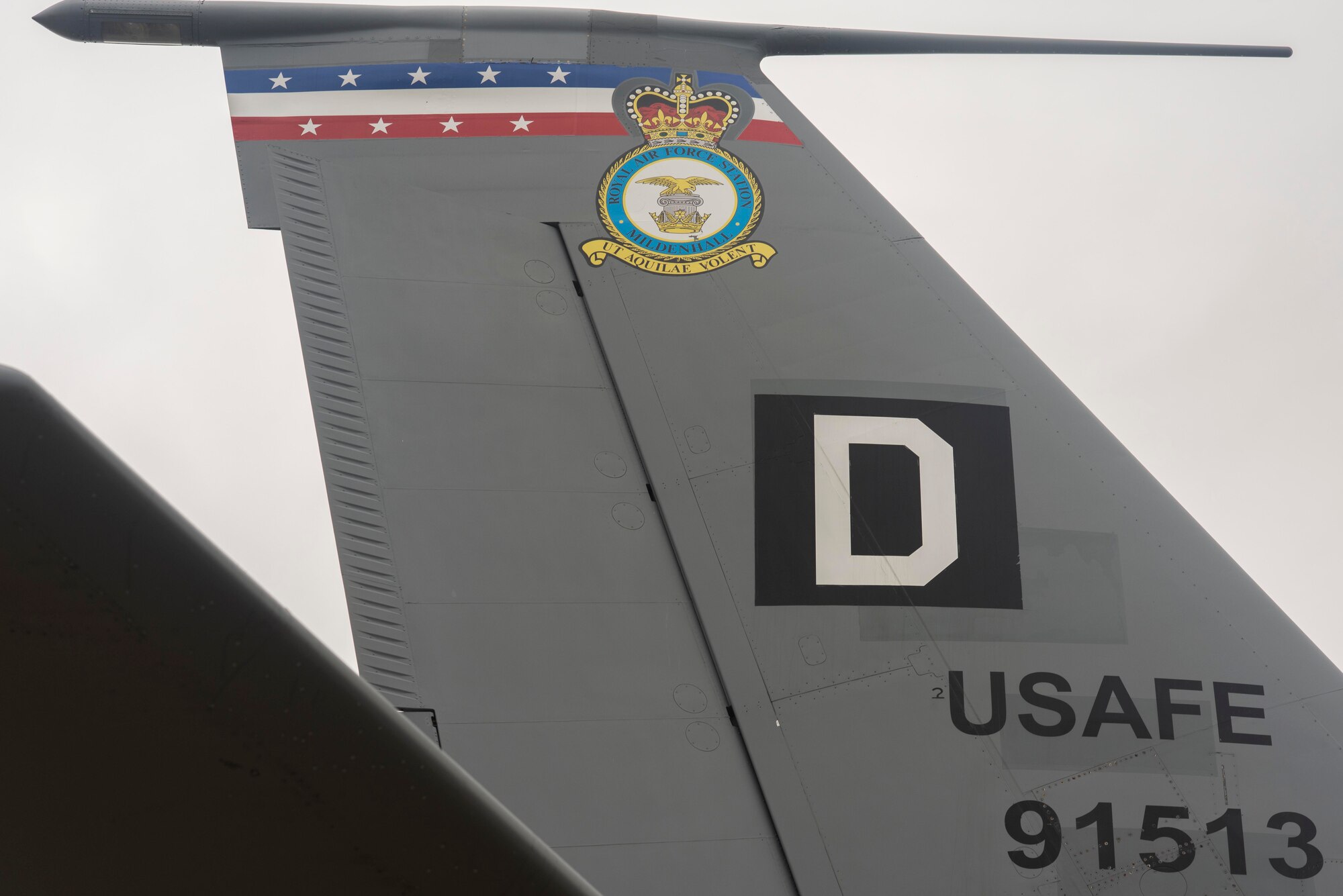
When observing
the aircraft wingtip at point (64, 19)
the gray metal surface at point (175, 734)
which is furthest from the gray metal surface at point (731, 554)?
the gray metal surface at point (175, 734)

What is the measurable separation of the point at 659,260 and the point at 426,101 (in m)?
1.09

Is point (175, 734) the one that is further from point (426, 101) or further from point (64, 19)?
point (64, 19)

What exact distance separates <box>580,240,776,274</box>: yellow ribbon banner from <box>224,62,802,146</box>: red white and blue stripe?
1.50 feet

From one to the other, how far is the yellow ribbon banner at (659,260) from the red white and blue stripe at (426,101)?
46cm

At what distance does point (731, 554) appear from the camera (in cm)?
346

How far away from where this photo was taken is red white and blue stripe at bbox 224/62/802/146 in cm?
385

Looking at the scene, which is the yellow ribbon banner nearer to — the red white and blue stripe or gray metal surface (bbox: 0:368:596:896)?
the red white and blue stripe

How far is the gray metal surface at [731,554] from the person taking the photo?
3.15 meters

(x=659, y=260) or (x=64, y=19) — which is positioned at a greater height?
(x=64, y=19)

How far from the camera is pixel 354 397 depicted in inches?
137

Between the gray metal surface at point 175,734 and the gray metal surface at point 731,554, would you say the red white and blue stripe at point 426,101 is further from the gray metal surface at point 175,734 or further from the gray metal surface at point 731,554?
the gray metal surface at point 175,734

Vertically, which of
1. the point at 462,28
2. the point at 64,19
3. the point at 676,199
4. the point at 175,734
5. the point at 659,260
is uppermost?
the point at 462,28

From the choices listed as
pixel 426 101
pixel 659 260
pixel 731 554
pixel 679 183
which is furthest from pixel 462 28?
→ pixel 731 554

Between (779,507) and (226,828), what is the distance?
2.42 meters
